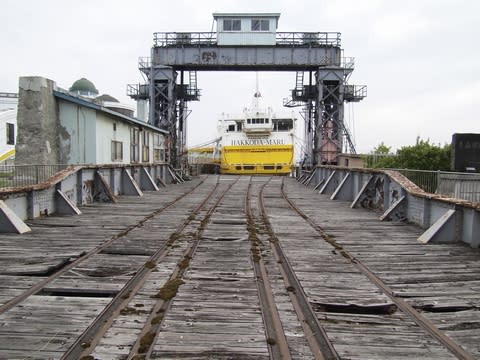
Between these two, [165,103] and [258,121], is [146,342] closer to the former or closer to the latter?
[165,103]

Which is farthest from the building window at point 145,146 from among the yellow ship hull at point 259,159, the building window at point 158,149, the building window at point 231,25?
the yellow ship hull at point 259,159

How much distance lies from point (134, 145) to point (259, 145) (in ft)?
57.5

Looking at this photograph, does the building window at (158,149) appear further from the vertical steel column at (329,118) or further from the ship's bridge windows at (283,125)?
the ship's bridge windows at (283,125)

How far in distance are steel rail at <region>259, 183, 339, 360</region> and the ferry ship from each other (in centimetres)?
3068

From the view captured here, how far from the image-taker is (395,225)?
9.62 meters

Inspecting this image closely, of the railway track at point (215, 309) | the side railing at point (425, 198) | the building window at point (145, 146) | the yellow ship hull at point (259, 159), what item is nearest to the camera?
the railway track at point (215, 309)

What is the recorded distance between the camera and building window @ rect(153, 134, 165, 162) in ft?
86.9

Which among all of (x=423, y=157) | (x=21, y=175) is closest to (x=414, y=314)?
(x=21, y=175)

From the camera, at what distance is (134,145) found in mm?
21891

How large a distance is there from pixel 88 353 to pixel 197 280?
2001 mm

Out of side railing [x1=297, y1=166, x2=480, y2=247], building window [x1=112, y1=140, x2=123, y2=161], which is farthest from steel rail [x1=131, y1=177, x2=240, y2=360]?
building window [x1=112, y1=140, x2=123, y2=161]

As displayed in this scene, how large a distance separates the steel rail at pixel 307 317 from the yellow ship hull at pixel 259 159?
101 ft

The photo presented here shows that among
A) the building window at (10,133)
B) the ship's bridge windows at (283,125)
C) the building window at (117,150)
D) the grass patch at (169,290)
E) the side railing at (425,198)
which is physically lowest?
the grass patch at (169,290)

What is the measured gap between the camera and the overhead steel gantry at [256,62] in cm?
2908
